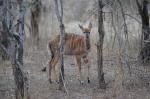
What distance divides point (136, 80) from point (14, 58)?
3.96 m

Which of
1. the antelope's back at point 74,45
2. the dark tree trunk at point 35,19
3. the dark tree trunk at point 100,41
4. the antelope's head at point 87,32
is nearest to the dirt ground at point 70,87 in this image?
the dark tree trunk at point 100,41

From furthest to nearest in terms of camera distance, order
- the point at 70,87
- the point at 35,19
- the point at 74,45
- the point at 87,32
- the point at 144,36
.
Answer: the point at 35,19 → the point at 144,36 → the point at 74,45 → the point at 87,32 → the point at 70,87

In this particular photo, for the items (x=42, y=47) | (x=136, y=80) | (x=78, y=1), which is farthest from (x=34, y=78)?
(x=78, y=1)

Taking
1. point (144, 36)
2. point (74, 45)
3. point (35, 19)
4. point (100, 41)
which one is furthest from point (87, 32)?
point (35, 19)

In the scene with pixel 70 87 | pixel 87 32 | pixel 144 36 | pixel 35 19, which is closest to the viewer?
pixel 70 87

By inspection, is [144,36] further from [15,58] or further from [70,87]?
[15,58]

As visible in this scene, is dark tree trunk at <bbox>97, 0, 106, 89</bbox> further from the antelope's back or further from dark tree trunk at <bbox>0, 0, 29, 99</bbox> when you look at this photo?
dark tree trunk at <bbox>0, 0, 29, 99</bbox>

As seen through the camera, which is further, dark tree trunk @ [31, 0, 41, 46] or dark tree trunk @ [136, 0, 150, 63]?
dark tree trunk @ [31, 0, 41, 46]

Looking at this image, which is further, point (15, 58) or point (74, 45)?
point (74, 45)

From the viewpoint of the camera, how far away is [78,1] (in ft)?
107

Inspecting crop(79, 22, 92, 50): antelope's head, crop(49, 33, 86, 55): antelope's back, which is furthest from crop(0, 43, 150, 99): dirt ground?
crop(79, 22, 92, 50): antelope's head

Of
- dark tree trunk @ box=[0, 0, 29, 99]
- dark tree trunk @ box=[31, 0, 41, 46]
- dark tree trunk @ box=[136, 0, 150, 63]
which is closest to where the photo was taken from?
dark tree trunk @ box=[0, 0, 29, 99]

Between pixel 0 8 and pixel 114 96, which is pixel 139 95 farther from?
pixel 0 8

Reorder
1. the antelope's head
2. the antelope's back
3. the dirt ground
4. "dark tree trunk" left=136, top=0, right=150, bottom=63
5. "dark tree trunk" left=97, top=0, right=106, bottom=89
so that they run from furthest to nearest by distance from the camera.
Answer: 1. "dark tree trunk" left=136, top=0, right=150, bottom=63
2. the antelope's back
3. the antelope's head
4. "dark tree trunk" left=97, top=0, right=106, bottom=89
5. the dirt ground
